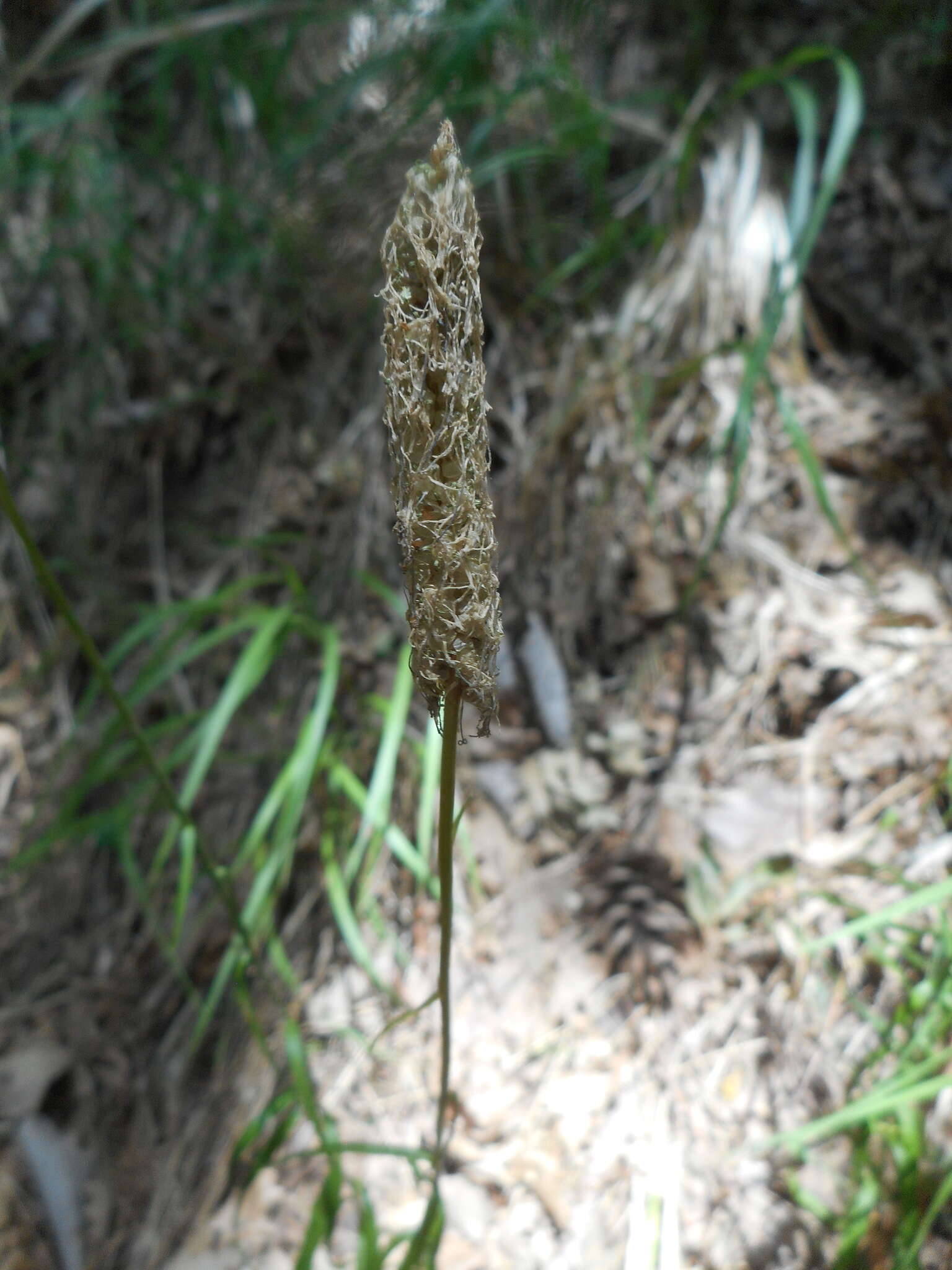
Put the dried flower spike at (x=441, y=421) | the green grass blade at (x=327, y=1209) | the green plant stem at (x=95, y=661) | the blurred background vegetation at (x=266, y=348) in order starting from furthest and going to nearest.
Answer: the blurred background vegetation at (x=266, y=348), the green grass blade at (x=327, y=1209), the green plant stem at (x=95, y=661), the dried flower spike at (x=441, y=421)

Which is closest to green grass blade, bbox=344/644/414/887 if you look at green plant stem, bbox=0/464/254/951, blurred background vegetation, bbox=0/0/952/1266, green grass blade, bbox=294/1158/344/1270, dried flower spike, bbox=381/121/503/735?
blurred background vegetation, bbox=0/0/952/1266

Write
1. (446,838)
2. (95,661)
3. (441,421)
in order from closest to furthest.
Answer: (441,421)
(446,838)
(95,661)

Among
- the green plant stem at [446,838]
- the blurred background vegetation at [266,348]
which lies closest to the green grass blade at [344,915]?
the blurred background vegetation at [266,348]

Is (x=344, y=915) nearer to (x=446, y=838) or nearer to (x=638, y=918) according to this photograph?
(x=638, y=918)

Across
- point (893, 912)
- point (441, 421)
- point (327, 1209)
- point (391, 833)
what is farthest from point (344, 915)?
point (441, 421)

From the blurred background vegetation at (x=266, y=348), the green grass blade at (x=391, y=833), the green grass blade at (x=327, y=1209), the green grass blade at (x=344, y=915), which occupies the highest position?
the blurred background vegetation at (x=266, y=348)

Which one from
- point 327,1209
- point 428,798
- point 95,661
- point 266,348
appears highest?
point 266,348

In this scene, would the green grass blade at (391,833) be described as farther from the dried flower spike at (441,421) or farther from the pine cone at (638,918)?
the dried flower spike at (441,421)
